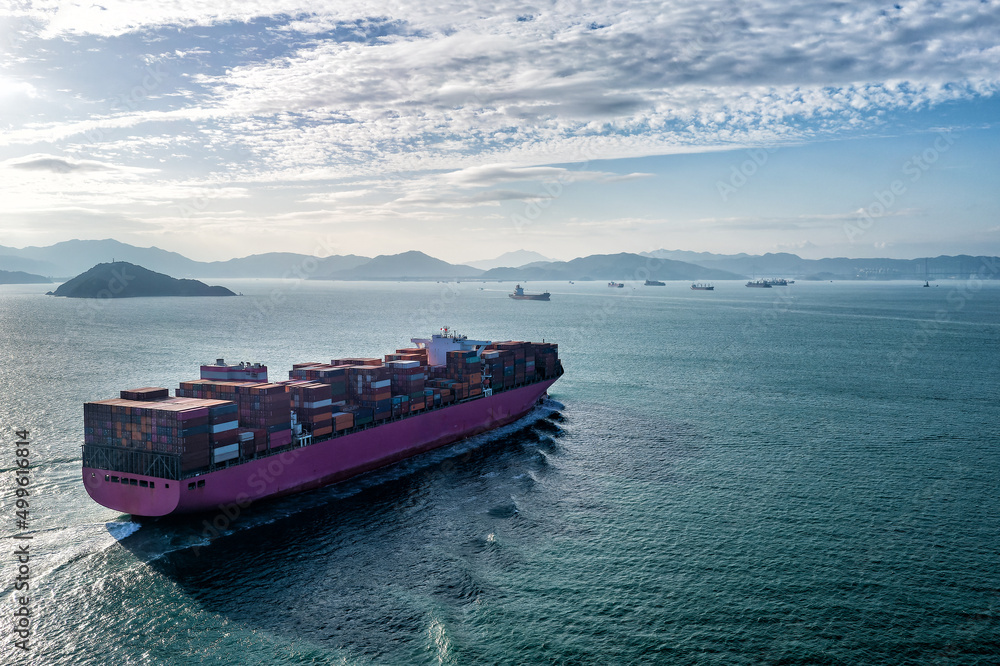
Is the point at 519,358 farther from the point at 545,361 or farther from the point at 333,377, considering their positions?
the point at 333,377


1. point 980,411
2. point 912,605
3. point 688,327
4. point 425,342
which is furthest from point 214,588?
point 688,327

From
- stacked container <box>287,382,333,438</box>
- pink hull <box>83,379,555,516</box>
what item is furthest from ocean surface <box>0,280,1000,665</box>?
stacked container <box>287,382,333,438</box>

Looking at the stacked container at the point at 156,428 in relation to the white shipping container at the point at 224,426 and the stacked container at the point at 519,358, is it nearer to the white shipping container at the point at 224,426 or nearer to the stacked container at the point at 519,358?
the white shipping container at the point at 224,426

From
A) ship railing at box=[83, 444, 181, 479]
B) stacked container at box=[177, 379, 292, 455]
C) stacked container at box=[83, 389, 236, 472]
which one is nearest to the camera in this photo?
ship railing at box=[83, 444, 181, 479]

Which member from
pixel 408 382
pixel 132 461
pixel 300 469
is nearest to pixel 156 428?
pixel 132 461

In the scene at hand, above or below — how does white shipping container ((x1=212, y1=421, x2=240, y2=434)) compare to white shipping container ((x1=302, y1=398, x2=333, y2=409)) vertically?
below

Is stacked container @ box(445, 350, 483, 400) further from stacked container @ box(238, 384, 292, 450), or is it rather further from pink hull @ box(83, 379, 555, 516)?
stacked container @ box(238, 384, 292, 450)

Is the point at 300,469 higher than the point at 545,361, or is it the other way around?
the point at 545,361
